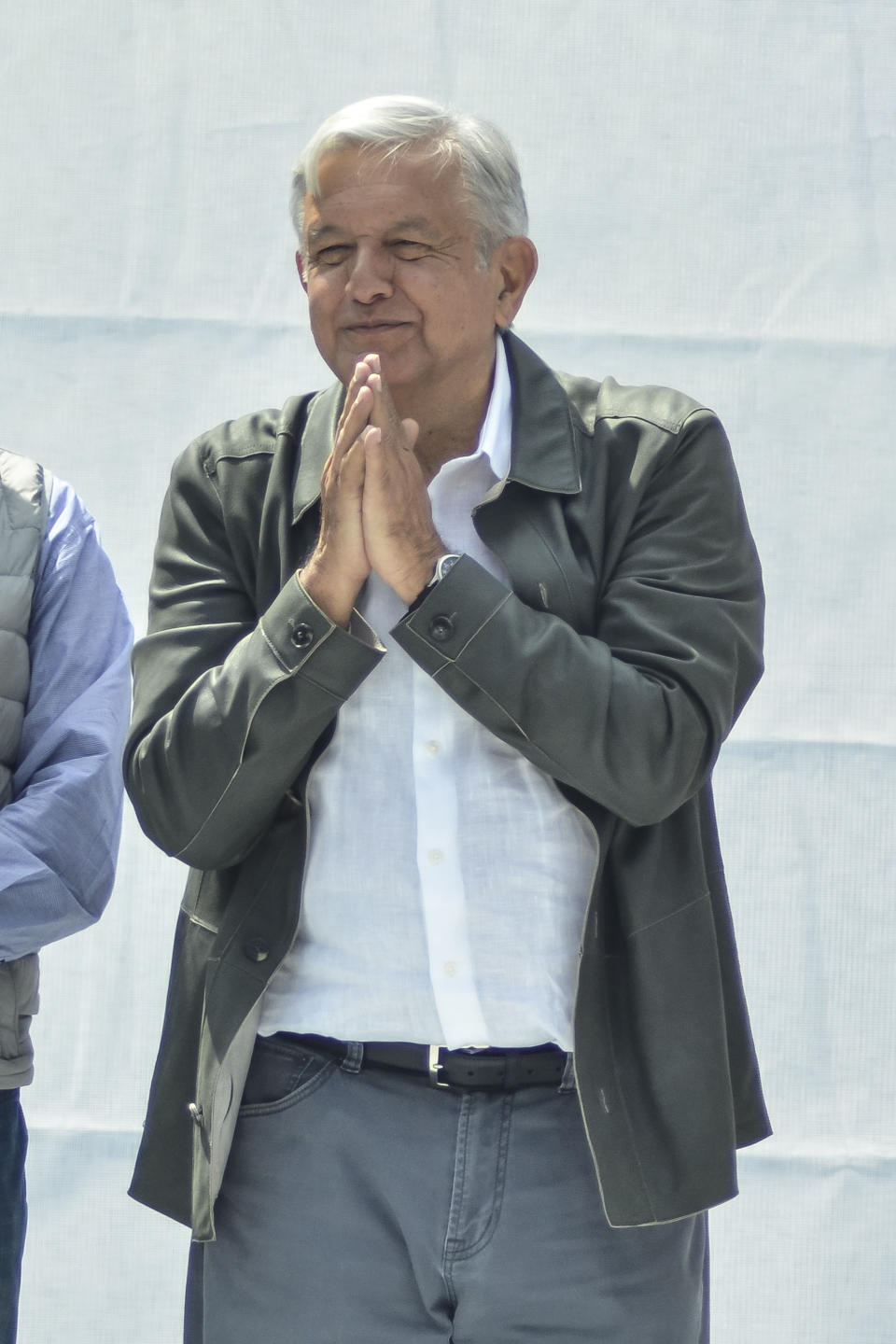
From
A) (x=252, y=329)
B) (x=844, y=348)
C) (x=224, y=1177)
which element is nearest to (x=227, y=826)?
(x=224, y=1177)

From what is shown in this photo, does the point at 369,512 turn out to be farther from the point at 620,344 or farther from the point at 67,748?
the point at 620,344

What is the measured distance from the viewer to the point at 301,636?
1.50m

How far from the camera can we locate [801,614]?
231 cm

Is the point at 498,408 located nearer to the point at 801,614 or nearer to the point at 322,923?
the point at 322,923

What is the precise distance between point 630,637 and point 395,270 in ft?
1.29

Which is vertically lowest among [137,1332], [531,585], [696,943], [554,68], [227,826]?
[137,1332]

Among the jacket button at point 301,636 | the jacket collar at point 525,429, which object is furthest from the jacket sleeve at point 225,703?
the jacket collar at point 525,429

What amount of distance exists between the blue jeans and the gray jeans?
350 mm

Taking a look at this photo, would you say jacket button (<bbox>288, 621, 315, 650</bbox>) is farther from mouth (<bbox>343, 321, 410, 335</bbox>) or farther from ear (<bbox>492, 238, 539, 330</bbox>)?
ear (<bbox>492, 238, 539, 330</bbox>)

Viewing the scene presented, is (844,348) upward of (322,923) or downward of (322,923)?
upward

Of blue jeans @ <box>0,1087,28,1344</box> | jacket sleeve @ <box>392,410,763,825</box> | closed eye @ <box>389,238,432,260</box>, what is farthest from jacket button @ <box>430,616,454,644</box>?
blue jeans @ <box>0,1087,28,1344</box>

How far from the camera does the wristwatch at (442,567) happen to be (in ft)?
4.91

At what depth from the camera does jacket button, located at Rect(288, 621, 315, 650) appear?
4.91 feet

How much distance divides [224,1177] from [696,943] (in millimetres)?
474
